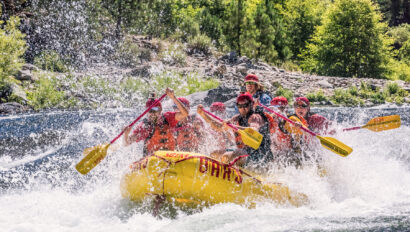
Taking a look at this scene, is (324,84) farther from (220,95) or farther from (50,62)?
(50,62)

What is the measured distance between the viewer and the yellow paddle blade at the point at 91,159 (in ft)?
17.5

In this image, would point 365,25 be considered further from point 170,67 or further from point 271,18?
point 170,67

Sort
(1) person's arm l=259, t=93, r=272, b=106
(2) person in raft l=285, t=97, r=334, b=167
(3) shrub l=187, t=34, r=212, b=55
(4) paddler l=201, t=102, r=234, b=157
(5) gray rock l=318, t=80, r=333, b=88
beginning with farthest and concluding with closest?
(3) shrub l=187, t=34, r=212, b=55
(5) gray rock l=318, t=80, r=333, b=88
(1) person's arm l=259, t=93, r=272, b=106
(4) paddler l=201, t=102, r=234, b=157
(2) person in raft l=285, t=97, r=334, b=167

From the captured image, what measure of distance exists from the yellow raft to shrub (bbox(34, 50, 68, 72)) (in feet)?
51.3

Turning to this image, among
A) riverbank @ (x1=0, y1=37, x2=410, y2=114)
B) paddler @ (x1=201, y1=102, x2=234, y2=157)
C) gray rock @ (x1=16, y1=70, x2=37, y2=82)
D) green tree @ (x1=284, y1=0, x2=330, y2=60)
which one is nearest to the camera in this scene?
paddler @ (x1=201, y1=102, x2=234, y2=157)

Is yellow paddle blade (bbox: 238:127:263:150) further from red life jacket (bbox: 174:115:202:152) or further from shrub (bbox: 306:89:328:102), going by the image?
shrub (bbox: 306:89:328:102)

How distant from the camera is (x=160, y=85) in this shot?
59.6ft

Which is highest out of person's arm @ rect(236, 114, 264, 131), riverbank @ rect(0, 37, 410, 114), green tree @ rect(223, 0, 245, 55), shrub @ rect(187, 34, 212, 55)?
person's arm @ rect(236, 114, 264, 131)

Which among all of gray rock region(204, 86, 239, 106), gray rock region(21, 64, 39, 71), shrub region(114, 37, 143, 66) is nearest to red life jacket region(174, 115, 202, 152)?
gray rock region(204, 86, 239, 106)

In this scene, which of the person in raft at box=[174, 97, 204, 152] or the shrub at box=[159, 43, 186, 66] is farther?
the shrub at box=[159, 43, 186, 66]

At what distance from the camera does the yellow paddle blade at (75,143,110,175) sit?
5330 millimetres

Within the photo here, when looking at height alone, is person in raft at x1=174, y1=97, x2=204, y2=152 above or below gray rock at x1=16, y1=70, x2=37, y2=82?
above

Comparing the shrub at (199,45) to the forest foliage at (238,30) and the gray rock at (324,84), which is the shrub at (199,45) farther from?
the gray rock at (324,84)

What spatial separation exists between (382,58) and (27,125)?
21737 mm
